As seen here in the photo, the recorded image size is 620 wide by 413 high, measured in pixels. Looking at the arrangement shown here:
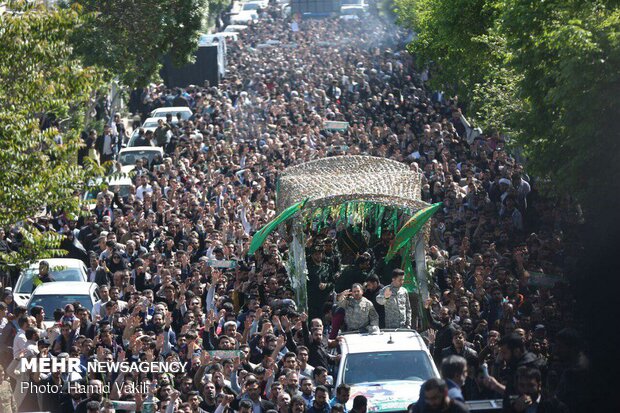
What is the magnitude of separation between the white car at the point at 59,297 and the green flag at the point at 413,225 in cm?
472

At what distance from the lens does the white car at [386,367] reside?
14.9 meters

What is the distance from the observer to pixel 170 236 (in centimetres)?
2497

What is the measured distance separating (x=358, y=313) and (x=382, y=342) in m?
1.36

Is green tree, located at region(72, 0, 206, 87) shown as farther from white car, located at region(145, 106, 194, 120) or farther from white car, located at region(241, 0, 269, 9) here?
white car, located at region(241, 0, 269, 9)

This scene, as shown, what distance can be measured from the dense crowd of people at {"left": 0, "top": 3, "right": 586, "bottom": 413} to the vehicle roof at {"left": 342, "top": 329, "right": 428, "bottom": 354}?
33 cm

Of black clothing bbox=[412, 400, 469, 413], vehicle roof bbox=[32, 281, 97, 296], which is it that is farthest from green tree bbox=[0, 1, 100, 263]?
black clothing bbox=[412, 400, 469, 413]

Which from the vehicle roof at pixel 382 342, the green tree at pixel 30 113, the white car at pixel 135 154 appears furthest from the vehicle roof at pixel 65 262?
the white car at pixel 135 154

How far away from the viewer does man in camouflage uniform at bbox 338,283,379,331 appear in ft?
56.5

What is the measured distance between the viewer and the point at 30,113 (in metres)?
18.8

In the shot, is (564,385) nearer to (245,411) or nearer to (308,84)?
(245,411)

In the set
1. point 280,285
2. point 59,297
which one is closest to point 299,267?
point 280,285

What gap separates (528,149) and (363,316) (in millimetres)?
5358

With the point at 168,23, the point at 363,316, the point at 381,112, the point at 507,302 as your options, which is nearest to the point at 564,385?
the point at 363,316

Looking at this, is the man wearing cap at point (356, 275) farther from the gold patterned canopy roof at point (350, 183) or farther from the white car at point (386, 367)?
the white car at point (386, 367)
